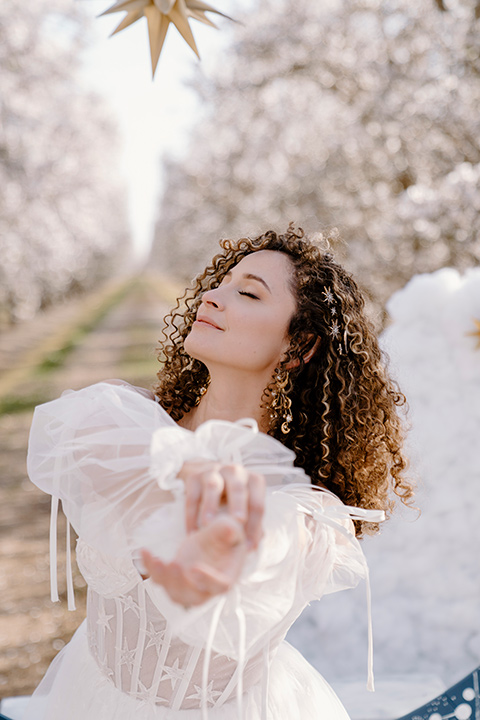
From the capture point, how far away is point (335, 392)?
1647 mm

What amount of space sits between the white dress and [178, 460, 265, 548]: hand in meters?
0.06

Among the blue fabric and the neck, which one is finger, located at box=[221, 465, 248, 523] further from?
the blue fabric

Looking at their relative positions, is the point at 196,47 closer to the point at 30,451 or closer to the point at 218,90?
the point at 30,451

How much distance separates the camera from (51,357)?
11.8m

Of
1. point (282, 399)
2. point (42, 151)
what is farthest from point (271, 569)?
point (42, 151)

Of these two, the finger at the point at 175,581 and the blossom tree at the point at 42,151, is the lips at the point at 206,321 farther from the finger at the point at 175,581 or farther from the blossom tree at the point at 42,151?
the blossom tree at the point at 42,151

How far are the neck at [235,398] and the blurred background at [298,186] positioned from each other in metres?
0.56

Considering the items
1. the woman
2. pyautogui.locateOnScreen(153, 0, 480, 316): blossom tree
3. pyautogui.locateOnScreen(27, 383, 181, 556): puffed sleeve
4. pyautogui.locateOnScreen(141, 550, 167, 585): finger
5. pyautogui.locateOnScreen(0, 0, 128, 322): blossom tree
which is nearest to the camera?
pyautogui.locateOnScreen(141, 550, 167, 585): finger

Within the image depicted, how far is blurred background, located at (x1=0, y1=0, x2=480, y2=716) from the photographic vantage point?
10.9 feet

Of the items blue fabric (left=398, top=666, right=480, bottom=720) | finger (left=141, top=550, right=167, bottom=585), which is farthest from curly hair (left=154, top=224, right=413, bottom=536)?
blue fabric (left=398, top=666, right=480, bottom=720)

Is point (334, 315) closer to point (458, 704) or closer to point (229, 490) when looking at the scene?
point (229, 490)

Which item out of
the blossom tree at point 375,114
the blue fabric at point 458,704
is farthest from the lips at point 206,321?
the blossom tree at point 375,114

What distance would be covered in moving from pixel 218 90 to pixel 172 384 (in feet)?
28.1

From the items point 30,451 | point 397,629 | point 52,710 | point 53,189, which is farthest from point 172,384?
point 53,189
